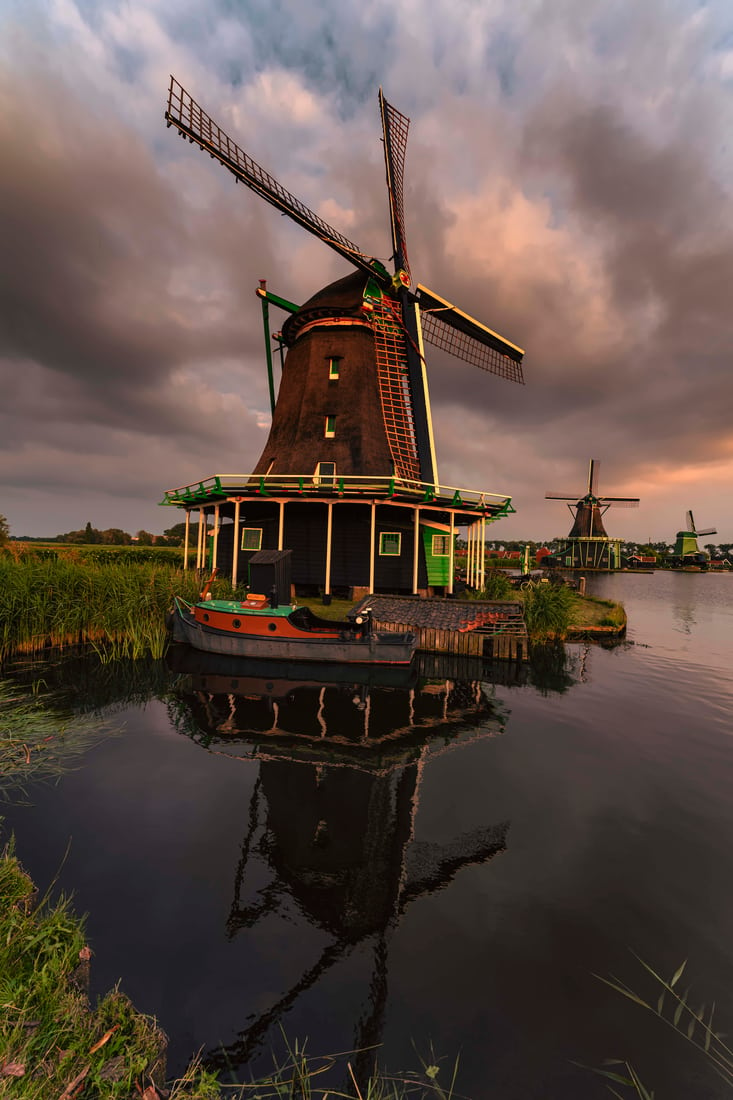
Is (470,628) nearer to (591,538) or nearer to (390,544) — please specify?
(390,544)

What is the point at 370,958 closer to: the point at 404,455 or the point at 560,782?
the point at 560,782

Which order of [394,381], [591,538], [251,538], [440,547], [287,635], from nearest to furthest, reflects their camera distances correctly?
[287,635] < [440,547] < [251,538] < [394,381] < [591,538]

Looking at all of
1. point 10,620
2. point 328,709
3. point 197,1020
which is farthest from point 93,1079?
point 10,620

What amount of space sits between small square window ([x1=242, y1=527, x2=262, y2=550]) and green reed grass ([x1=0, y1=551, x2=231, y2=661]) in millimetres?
6502

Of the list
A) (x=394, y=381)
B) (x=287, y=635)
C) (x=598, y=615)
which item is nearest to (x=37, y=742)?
(x=287, y=635)

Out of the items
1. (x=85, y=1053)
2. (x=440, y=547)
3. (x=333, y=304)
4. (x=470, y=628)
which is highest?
(x=333, y=304)

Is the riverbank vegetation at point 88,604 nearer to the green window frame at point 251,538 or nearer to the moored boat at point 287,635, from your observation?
the moored boat at point 287,635

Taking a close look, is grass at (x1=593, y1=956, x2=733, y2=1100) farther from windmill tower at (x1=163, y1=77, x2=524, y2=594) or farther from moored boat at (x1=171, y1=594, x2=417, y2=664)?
windmill tower at (x1=163, y1=77, x2=524, y2=594)

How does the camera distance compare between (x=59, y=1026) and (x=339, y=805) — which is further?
(x=339, y=805)

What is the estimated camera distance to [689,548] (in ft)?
346

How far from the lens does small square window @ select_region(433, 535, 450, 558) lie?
22.3 meters

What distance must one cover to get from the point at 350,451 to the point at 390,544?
5.03m

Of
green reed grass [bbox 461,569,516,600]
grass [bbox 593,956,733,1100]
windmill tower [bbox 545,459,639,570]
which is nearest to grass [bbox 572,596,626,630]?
green reed grass [bbox 461,569,516,600]

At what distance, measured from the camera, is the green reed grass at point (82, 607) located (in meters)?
13.2
